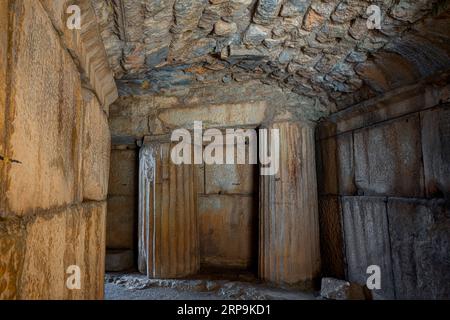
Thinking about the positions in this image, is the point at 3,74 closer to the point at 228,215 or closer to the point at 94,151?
the point at 94,151

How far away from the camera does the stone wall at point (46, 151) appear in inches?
32.1

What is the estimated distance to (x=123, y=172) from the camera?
4.75m

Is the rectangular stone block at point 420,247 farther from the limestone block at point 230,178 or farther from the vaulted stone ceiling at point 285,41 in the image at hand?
the limestone block at point 230,178

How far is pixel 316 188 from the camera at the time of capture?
396cm

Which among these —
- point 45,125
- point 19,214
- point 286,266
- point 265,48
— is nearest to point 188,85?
point 265,48

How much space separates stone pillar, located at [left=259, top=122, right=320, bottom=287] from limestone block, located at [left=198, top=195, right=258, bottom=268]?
53 centimetres

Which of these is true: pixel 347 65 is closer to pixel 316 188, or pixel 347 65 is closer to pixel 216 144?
pixel 316 188

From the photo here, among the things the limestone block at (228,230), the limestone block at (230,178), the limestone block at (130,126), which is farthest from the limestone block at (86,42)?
the limestone block at (228,230)

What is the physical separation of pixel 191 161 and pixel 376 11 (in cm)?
279

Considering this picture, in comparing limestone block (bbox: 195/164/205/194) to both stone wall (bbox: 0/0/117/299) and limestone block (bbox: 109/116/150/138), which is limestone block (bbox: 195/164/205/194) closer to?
limestone block (bbox: 109/116/150/138)

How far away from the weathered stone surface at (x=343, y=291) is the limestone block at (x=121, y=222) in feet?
9.53

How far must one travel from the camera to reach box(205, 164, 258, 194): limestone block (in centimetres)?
450

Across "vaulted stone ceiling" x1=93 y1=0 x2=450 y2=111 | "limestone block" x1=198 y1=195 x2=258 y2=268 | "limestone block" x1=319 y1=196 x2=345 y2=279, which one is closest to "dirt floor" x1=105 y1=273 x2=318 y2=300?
"limestone block" x1=198 y1=195 x2=258 y2=268

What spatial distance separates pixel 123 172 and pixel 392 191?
3.76 metres
